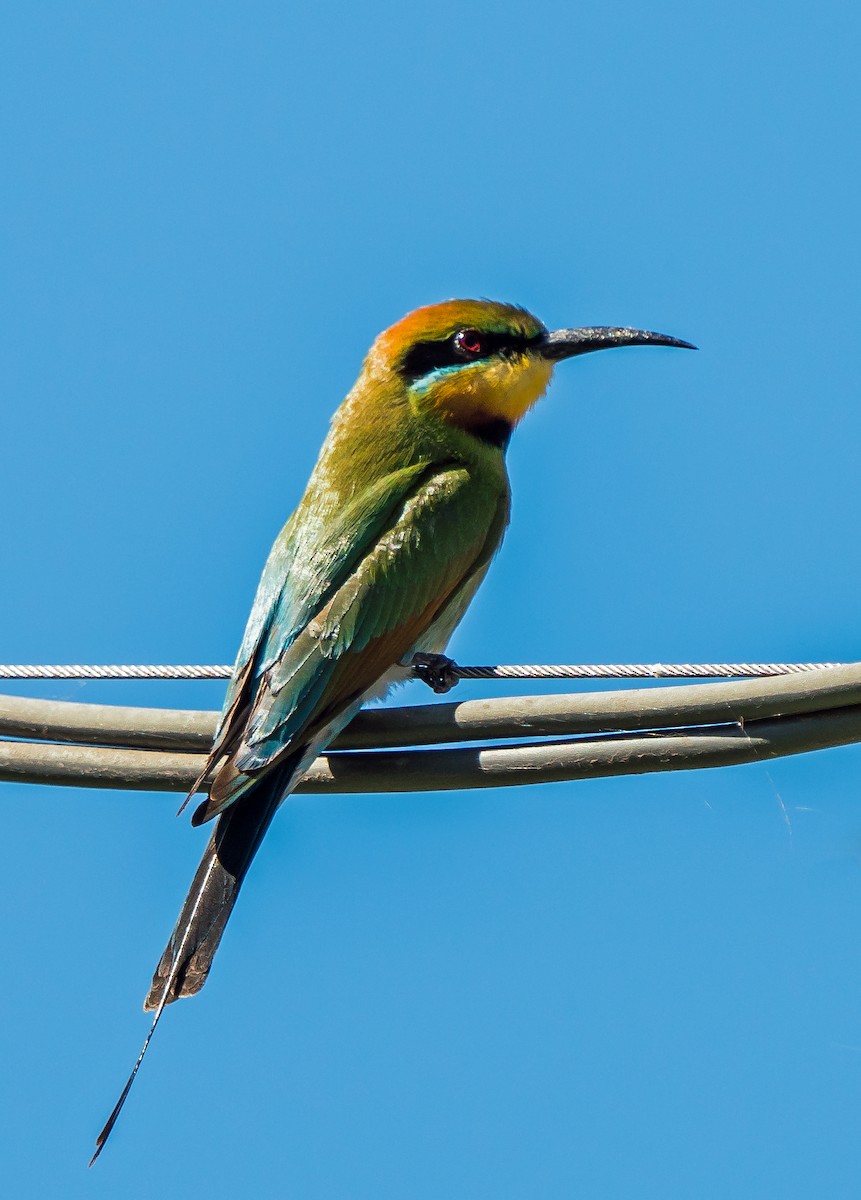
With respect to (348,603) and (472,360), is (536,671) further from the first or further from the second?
(472,360)

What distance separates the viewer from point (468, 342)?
14.7 ft

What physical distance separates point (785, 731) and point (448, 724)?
22.8 inches

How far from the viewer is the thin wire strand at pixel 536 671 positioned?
8.34ft

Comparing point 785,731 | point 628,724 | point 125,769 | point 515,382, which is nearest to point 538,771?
point 628,724

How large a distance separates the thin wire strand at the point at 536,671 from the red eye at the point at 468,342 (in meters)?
1.64

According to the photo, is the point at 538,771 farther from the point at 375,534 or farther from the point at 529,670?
the point at 375,534

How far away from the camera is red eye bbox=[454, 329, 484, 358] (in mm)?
4465

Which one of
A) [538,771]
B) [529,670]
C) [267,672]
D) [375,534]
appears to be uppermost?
[375,534]

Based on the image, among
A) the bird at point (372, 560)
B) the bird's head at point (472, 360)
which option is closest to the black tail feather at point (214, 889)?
the bird at point (372, 560)

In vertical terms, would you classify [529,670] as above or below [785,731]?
above

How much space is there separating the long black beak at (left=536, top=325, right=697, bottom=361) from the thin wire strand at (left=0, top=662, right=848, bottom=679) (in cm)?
182

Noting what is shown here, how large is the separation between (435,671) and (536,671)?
109 centimetres

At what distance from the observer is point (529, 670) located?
2.70 metres

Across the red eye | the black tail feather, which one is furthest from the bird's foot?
the red eye
